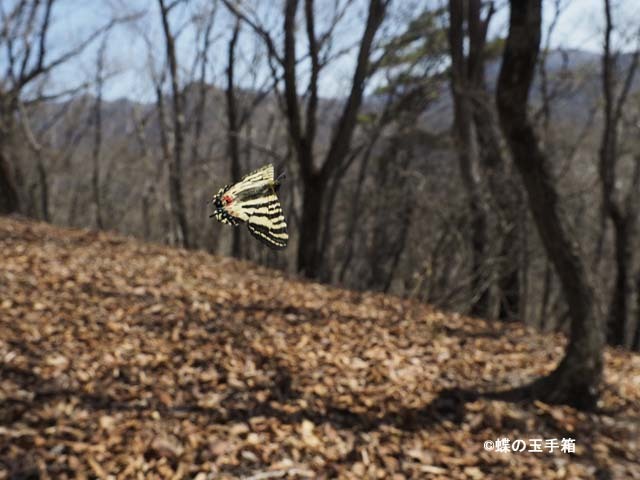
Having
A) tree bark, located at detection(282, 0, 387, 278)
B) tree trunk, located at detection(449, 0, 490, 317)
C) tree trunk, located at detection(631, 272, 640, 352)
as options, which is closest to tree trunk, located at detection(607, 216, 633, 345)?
tree trunk, located at detection(631, 272, 640, 352)

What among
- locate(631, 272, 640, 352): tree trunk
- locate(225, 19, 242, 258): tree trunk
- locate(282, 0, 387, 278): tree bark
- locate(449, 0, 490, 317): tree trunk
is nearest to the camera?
locate(225, 19, 242, 258): tree trunk

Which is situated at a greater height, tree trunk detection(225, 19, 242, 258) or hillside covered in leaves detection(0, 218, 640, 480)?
tree trunk detection(225, 19, 242, 258)

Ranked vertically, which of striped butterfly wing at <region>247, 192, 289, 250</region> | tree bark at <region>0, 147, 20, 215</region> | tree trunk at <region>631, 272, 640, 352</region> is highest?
tree bark at <region>0, 147, 20, 215</region>

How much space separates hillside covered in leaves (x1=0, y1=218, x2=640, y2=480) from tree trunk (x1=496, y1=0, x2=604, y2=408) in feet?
0.91

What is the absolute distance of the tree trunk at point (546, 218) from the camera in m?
4.04

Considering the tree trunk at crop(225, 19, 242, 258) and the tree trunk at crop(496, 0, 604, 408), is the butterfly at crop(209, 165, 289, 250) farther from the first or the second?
the tree trunk at crop(496, 0, 604, 408)

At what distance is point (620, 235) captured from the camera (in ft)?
33.0

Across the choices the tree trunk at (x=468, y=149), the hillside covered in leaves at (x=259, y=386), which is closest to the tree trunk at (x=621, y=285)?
the tree trunk at (x=468, y=149)

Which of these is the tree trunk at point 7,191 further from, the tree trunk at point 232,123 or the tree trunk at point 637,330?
the tree trunk at point 637,330

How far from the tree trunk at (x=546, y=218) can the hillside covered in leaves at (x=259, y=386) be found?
0.91 feet

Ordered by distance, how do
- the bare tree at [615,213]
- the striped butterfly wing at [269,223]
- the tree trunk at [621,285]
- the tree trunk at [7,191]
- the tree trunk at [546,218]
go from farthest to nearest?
the tree trunk at [7,191], the tree trunk at [621,285], the bare tree at [615,213], the tree trunk at [546,218], the striped butterfly wing at [269,223]

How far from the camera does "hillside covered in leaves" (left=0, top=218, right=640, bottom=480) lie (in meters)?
4.11

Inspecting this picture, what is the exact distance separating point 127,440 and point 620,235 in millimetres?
8895

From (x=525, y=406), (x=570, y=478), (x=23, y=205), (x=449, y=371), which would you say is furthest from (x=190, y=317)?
(x=23, y=205)
